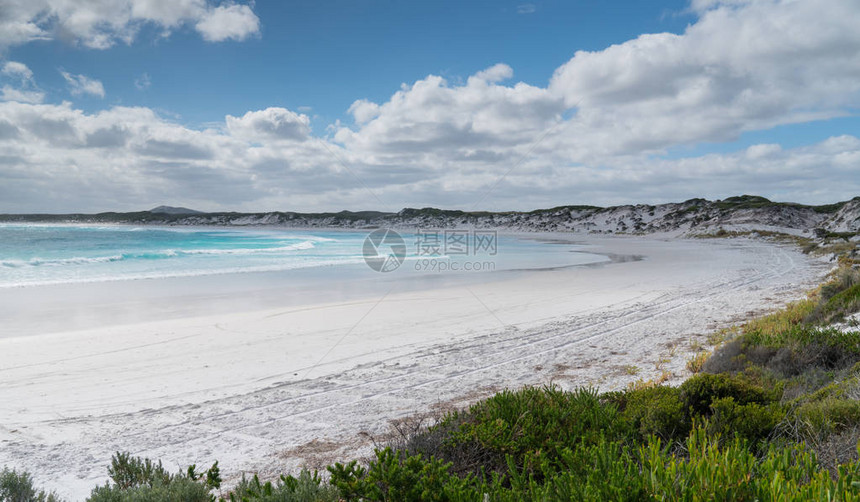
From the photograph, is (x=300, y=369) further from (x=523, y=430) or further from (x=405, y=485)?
(x=405, y=485)

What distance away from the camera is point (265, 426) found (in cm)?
504

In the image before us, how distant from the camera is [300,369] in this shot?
7.22 meters

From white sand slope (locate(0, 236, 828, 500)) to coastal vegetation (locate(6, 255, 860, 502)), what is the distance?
93 cm

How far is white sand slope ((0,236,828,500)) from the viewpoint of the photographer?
15.3 ft

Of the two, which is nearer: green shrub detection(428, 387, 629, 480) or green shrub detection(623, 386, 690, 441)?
green shrub detection(428, 387, 629, 480)

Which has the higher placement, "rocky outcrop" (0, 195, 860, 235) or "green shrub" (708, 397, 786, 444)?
"rocky outcrop" (0, 195, 860, 235)

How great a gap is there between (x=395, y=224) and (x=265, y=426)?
104 metres

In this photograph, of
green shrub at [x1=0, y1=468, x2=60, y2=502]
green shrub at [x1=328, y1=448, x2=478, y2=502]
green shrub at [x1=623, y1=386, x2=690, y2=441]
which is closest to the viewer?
green shrub at [x1=328, y1=448, x2=478, y2=502]

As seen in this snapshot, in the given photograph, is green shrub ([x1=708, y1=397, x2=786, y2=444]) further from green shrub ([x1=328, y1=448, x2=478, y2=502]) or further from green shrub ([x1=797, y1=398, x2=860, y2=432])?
green shrub ([x1=328, y1=448, x2=478, y2=502])

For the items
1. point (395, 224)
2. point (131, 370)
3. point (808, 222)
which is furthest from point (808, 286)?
point (395, 224)

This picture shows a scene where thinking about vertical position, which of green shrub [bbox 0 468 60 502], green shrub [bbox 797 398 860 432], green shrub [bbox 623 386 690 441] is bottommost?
green shrub [bbox 0 468 60 502]

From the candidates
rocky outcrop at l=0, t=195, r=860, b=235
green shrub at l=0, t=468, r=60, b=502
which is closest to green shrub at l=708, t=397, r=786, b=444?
green shrub at l=0, t=468, r=60, b=502

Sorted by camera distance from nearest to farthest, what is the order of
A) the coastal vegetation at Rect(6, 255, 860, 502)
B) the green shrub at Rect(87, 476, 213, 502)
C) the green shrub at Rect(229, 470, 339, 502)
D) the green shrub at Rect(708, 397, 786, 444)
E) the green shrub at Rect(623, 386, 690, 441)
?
the coastal vegetation at Rect(6, 255, 860, 502)
the green shrub at Rect(229, 470, 339, 502)
the green shrub at Rect(87, 476, 213, 502)
the green shrub at Rect(708, 397, 786, 444)
the green shrub at Rect(623, 386, 690, 441)

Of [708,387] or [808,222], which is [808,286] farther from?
[808,222]
